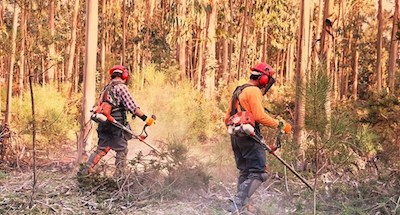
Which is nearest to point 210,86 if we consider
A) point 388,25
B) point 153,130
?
point 153,130

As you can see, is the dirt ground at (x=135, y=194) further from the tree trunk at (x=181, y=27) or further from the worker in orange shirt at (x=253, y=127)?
the tree trunk at (x=181, y=27)

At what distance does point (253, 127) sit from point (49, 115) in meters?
7.91

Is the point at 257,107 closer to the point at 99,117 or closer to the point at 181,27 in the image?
the point at 99,117

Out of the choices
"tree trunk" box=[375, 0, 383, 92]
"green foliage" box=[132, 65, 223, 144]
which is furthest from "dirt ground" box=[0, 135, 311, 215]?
"tree trunk" box=[375, 0, 383, 92]

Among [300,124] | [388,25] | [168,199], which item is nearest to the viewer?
[168,199]

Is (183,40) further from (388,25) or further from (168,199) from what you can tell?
(388,25)

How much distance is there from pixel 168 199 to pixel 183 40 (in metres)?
15.2

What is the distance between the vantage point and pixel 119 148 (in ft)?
23.0

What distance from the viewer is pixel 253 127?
18.3 feet

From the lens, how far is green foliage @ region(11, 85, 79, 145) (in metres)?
11.0

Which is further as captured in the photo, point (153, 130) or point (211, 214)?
point (153, 130)

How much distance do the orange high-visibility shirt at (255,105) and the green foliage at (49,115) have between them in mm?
6145

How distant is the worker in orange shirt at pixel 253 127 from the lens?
18.5 ft

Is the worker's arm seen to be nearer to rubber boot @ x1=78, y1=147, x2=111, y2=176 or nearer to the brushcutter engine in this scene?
the brushcutter engine
